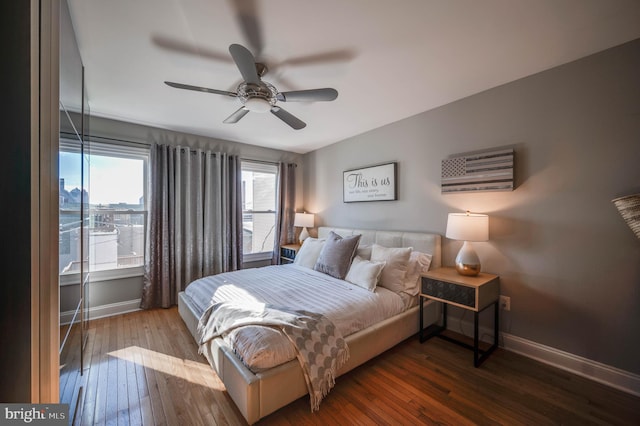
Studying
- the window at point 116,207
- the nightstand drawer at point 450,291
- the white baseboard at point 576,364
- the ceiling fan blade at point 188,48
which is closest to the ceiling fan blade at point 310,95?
the ceiling fan blade at point 188,48

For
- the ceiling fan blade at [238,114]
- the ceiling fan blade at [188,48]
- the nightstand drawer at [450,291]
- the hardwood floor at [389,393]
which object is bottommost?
the hardwood floor at [389,393]

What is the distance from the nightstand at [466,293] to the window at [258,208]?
2945 mm

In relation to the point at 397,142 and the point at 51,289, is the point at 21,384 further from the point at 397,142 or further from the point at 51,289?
the point at 397,142

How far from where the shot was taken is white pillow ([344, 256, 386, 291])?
97.3 inches

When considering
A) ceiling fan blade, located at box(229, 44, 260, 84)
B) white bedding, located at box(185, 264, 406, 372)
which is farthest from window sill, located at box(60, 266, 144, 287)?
ceiling fan blade, located at box(229, 44, 260, 84)

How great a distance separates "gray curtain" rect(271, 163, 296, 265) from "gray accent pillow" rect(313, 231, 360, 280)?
1.65 meters

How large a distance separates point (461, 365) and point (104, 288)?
13.5ft

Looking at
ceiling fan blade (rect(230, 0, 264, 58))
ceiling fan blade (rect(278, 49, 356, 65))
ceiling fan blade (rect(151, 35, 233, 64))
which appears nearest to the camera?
ceiling fan blade (rect(230, 0, 264, 58))

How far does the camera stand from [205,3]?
1.44 meters

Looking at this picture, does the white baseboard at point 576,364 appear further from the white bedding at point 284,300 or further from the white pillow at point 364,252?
the white pillow at point 364,252

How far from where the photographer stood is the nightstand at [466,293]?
206cm

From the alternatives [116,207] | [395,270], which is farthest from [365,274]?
[116,207]

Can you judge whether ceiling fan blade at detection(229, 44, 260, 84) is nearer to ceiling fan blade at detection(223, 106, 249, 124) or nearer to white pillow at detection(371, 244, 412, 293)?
ceiling fan blade at detection(223, 106, 249, 124)

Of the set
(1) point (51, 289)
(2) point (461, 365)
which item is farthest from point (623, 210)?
(1) point (51, 289)
